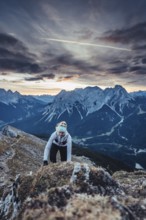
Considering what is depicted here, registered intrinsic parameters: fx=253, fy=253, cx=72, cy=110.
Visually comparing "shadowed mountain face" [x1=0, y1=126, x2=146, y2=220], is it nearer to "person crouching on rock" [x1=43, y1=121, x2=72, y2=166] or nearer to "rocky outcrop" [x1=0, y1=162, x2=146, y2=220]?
"rocky outcrop" [x1=0, y1=162, x2=146, y2=220]

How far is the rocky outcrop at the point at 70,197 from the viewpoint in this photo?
411 inches

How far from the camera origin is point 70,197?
11.8 m

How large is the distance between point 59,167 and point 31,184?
1.86 meters

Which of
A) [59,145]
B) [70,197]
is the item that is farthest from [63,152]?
[70,197]

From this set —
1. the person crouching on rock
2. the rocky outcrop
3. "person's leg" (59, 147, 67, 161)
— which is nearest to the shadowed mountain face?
the rocky outcrop

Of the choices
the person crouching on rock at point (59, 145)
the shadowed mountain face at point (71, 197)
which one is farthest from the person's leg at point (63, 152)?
the shadowed mountain face at point (71, 197)

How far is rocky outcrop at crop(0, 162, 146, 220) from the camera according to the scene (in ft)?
34.3

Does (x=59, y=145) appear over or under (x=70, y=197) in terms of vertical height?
over

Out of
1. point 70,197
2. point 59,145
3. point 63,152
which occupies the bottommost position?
point 70,197

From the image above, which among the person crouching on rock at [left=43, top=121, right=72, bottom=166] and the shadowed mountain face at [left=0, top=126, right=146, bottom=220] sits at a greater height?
the person crouching on rock at [left=43, top=121, right=72, bottom=166]

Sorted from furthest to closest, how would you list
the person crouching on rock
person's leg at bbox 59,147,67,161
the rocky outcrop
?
person's leg at bbox 59,147,67,161 < the person crouching on rock < the rocky outcrop

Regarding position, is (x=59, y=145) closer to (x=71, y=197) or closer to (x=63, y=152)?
(x=63, y=152)

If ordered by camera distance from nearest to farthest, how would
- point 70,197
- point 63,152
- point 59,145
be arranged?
point 70,197 → point 59,145 → point 63,152

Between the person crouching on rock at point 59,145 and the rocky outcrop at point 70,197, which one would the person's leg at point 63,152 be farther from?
the rocky outcrop at point 70,197
